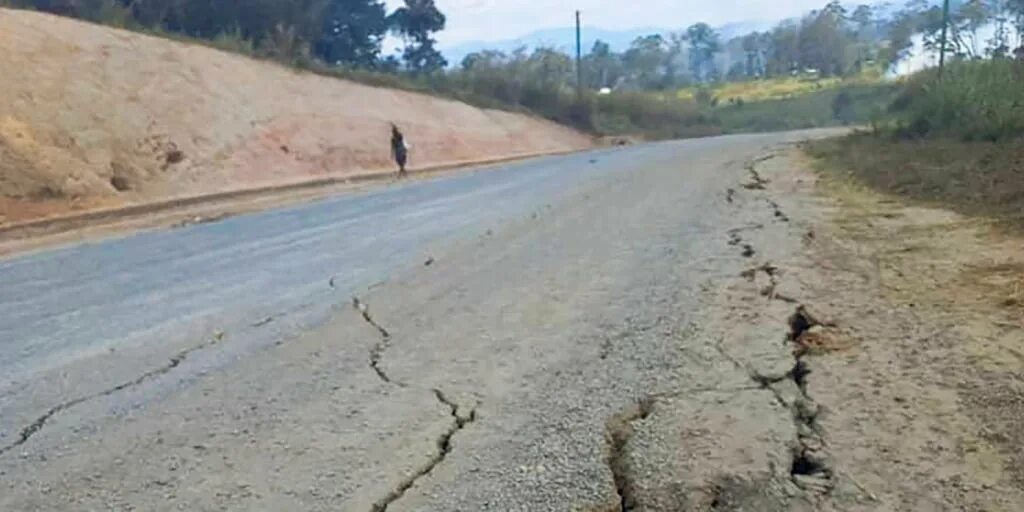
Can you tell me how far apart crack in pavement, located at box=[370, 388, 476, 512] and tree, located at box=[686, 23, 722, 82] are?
121 m

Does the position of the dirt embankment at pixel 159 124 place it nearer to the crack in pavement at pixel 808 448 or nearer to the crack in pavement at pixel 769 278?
the crack in pavement at pixel 769 278

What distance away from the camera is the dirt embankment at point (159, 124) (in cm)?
2206

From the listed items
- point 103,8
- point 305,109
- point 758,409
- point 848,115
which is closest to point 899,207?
point 758,409

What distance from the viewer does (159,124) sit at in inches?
1056

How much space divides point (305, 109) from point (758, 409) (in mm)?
30620

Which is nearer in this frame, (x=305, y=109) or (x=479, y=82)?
(x=305, y=109)

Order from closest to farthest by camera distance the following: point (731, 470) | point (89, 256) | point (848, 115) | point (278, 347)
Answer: point (731, 470), point (278, 347), point (89, 256), point (848, 115)

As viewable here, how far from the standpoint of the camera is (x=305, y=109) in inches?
1337

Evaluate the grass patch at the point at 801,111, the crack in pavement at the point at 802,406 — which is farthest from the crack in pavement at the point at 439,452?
the grass patch at the point at 801,111

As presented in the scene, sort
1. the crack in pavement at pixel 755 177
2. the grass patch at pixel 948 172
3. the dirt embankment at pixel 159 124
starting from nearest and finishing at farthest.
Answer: the grass patch at pixel 948 172
the crack in pavement at pixel 755 177
the dirt embankment at pixel 159 124

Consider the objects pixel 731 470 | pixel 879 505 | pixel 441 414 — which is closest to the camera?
pixel 879 505

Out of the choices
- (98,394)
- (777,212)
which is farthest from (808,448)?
(777,212)

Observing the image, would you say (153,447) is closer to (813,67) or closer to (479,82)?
(479,82)

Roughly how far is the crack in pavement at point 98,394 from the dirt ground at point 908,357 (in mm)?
3274
